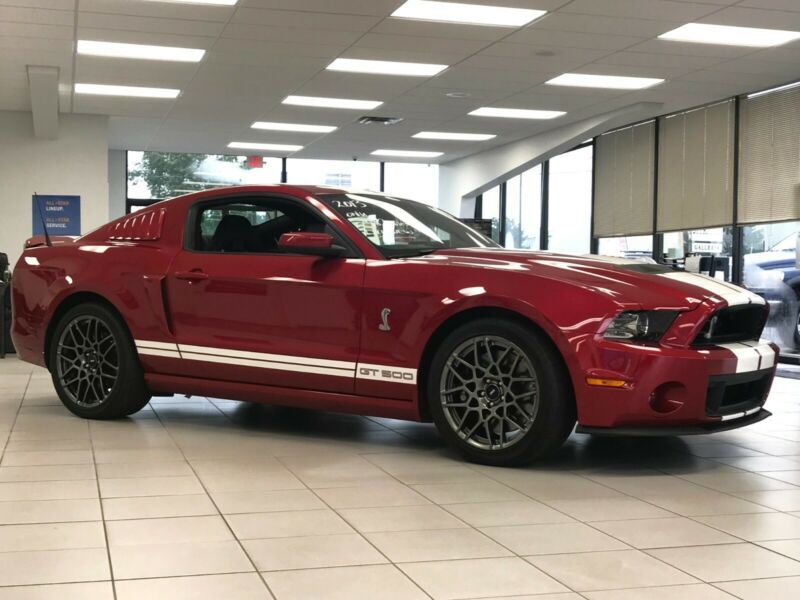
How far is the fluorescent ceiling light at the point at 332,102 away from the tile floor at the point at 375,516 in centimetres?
819

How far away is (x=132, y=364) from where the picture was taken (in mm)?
4988

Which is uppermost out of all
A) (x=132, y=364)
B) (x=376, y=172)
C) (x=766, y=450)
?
(x=376, y=172)

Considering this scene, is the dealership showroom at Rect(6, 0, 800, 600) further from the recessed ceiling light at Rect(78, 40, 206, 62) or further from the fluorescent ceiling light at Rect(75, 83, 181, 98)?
the fluorescent ceiling light at Rect(75, 83, 181, 98)

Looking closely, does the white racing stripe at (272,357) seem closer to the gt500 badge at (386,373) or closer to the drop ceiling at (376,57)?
the gt500 badge at (386,373)

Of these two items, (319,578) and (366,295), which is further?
(366,295)

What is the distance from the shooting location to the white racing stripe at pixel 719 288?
13.2ft

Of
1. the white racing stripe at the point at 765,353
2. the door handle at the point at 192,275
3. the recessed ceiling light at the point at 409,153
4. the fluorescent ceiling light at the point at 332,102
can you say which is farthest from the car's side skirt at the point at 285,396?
the recessed ceiling light at the point at 409,153

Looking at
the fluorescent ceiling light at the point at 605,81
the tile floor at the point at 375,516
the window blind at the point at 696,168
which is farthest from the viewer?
the window blind at the point at 696,168

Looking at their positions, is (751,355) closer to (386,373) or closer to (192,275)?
(386,373)

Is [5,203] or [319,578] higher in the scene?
[5,203]

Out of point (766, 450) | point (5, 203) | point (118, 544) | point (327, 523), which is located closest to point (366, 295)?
point (327, 523)

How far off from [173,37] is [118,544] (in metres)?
7.33

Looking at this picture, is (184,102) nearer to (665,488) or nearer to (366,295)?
(366,295)

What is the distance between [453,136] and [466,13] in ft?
25.1
